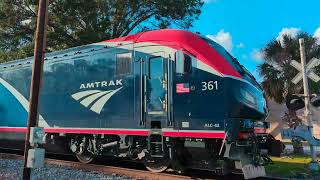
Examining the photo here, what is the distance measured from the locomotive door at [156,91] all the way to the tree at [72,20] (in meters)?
16.4

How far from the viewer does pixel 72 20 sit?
94.6 feet

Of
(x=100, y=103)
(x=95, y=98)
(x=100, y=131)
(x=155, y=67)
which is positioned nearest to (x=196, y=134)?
(x=155, y=67)

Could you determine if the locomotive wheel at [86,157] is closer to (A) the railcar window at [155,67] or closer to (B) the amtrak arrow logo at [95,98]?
(B) the amtrak arrow logo at [95,98]

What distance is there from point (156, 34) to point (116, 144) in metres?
3.24

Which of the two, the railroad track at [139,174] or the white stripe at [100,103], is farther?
the white stripe at [100,103]

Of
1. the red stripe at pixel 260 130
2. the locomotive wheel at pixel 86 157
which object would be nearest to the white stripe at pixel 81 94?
the locomotive wheel at pixel 86 157

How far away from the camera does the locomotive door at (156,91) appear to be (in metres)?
11.8

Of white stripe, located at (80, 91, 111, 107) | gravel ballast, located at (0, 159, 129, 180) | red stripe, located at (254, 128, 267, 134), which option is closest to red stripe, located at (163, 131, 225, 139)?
red stripe, located at (254, 128, 267, 134)

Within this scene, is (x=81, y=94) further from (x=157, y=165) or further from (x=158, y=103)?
(x=157, y=165)

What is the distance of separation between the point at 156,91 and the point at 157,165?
2030 millimetres

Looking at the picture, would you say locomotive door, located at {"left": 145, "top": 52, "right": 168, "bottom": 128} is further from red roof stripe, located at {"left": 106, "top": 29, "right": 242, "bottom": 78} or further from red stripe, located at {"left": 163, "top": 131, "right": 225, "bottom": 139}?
red roof stripe, located at {"left": 106, "top": 29, "right": 242, "bottom": 78}

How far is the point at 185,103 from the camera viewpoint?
1135 centimetres

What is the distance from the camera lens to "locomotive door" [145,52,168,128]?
463 inches

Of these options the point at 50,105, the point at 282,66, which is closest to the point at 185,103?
the point at 50,105
